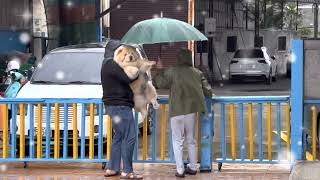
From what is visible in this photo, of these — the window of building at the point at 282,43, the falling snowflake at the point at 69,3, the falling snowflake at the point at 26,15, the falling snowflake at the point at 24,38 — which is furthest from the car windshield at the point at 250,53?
the falling snowflake at the point at 24,38

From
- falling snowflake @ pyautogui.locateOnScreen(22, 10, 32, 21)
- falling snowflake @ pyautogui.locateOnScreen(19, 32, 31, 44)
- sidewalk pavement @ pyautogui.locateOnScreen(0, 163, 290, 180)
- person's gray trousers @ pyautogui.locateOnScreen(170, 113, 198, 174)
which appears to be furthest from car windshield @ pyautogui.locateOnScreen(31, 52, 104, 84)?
falling snowflake @ pyautogui.locateOnScreen(22, 10, 32, 21)

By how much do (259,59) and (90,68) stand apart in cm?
1943

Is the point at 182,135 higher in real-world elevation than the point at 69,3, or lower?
lower

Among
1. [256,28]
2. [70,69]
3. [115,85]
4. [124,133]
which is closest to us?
[115,85]

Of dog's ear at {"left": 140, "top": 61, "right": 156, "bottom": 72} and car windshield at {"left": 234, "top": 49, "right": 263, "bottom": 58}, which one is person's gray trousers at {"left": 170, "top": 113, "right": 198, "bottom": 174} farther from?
car windshield at {"left": 234, "top": 49, "right": 263, "bottom": 58}

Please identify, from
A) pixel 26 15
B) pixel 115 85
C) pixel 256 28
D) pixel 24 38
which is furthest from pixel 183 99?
pixel 256 28

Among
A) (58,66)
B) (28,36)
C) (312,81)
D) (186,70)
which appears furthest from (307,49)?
(28,36)

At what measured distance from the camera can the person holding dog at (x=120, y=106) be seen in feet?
26.3

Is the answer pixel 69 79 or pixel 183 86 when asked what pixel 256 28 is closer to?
pixel 69 79

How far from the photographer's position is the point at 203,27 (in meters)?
33.0

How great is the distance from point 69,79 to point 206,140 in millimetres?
3214

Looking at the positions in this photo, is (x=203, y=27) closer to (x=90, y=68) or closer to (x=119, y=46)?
(x=90, y=68)

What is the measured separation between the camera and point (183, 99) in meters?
8.20

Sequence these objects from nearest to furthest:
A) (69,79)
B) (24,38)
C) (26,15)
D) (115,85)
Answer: (115,85) < (69,79) < (24,38) < (26,15)
